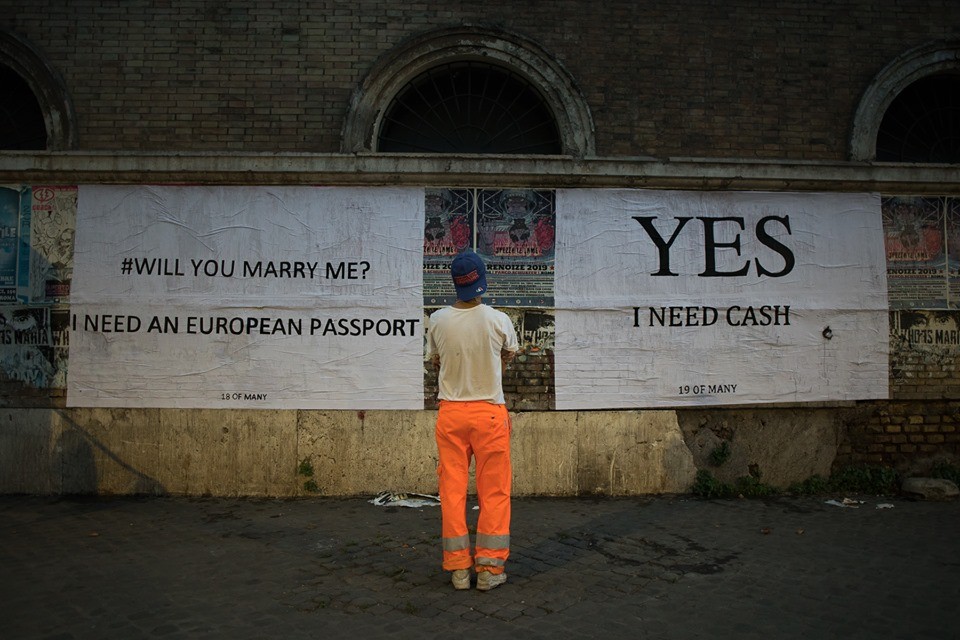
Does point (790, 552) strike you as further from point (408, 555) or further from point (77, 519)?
point (77, 519)

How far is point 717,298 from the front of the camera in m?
6.24

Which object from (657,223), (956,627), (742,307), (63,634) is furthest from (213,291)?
(956,627)

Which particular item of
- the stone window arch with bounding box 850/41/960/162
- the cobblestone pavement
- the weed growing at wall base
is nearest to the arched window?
the cobblestone pavement

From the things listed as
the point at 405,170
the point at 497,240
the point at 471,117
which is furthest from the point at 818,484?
the point at 471,117

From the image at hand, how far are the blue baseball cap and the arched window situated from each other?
18.3ft

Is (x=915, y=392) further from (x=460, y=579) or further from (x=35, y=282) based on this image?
(x=35, y=282)

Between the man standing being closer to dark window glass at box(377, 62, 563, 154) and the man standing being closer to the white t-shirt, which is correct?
the white t-shirt

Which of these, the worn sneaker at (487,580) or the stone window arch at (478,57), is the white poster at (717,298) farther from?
the worn sneaker at (487,580)

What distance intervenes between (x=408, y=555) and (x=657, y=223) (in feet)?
12.6

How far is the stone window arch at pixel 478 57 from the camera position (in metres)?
6.51

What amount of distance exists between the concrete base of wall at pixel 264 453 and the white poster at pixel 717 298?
0.56 m

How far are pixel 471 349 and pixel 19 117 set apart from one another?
20.3 ft

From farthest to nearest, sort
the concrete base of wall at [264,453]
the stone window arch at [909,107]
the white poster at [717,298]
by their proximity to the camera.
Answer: the stone window arch at [909,107] → the white poster at [717,298] → the concrete base of wall at [264,453]

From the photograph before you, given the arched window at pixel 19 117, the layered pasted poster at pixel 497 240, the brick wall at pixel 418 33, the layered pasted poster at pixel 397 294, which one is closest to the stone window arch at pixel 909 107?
the brick wall at pixel 418 33
